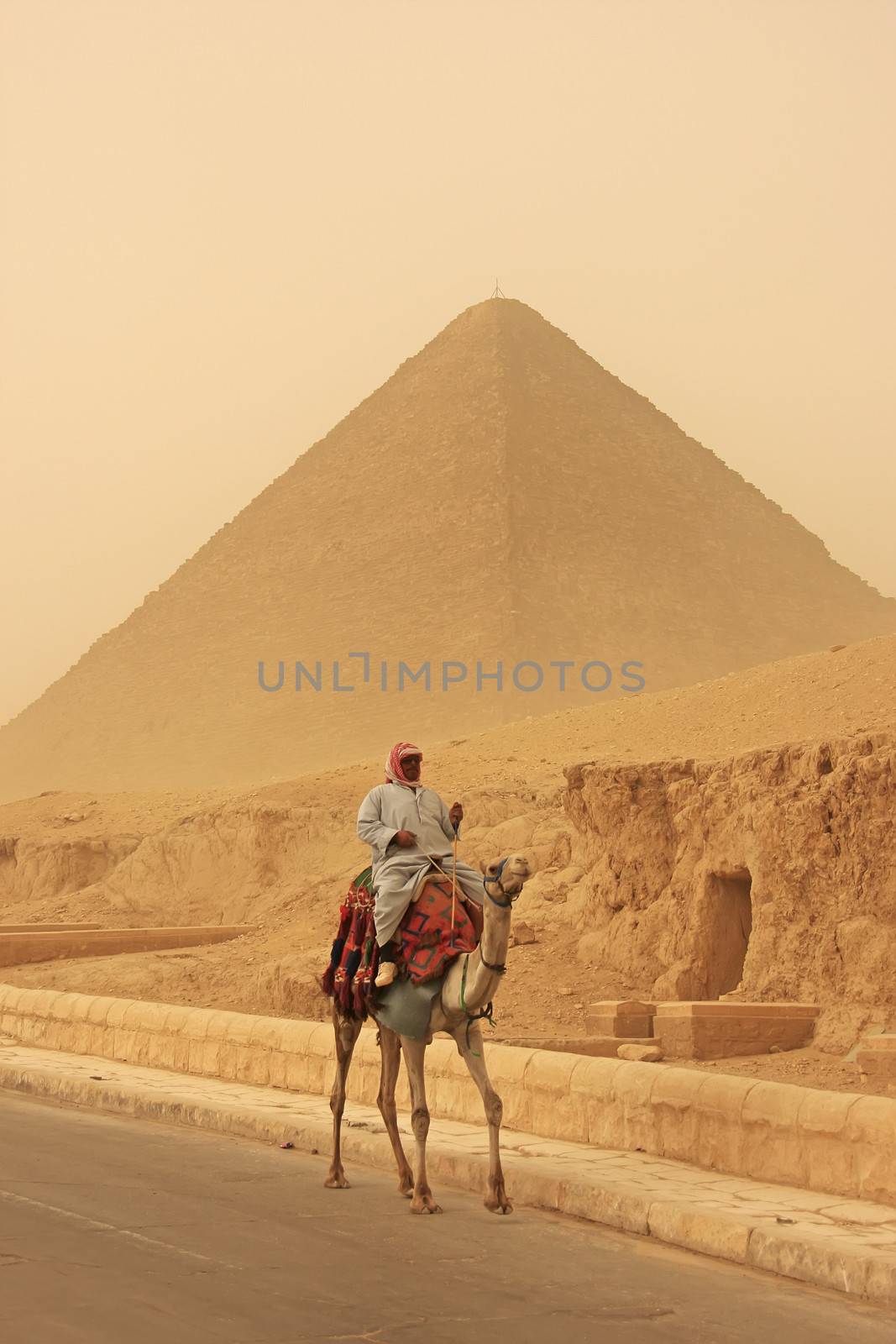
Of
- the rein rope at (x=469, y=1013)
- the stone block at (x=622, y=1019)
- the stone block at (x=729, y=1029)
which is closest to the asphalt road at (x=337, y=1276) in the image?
the rein rope at (x=469, y=1013)

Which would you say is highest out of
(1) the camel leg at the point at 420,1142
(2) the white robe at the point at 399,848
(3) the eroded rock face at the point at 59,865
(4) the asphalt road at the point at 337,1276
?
(3) the eroded rock face at the point at 59,865

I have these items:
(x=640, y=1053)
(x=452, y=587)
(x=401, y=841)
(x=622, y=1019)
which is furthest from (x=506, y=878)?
(x=452, y=587)

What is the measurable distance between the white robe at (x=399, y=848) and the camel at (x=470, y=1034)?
25 centimetres

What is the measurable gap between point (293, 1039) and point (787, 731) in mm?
18025

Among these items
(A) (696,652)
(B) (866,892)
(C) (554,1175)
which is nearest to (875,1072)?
(B) (866,892)

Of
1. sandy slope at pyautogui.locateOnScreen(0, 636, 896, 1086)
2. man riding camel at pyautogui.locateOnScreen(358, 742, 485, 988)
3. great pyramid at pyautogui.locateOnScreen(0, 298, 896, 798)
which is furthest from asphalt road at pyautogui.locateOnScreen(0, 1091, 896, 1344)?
great pyramid at pyautogui.locateOnScreen(0, 298, 896, 798)

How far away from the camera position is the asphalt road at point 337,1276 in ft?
12.0

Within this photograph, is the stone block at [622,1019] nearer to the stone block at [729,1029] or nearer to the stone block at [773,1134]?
the stone block at [729,1029]

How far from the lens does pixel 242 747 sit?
6956 cm

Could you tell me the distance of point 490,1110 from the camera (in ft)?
15.8

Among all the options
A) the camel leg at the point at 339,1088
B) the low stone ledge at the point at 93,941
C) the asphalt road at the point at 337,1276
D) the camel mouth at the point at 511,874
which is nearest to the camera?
the asphalt road at the point at 337,1276

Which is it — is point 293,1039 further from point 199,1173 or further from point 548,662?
point 548,662

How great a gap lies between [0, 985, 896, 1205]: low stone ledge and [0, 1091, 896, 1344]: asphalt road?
1.85 feet

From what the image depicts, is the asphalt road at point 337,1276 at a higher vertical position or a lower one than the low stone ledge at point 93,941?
lower
